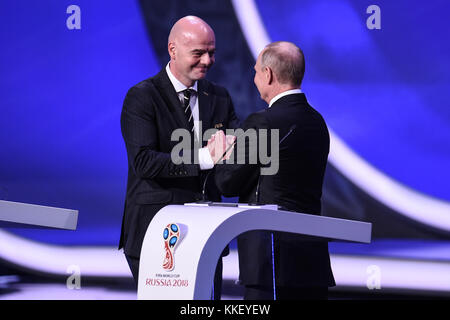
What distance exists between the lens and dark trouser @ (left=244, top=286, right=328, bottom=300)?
7.03 ft

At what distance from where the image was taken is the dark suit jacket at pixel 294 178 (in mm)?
2312

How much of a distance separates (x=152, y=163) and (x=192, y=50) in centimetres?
51

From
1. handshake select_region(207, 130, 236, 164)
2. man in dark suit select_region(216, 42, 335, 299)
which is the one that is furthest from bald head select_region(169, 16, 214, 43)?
handshake select_region(207, 130, 236, 164)

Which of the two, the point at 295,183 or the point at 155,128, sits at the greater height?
the point at 155,128

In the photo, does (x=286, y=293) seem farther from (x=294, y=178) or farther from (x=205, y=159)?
(x=205, y=159)

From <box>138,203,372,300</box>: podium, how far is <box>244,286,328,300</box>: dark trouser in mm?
213

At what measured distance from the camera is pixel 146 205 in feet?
10.0

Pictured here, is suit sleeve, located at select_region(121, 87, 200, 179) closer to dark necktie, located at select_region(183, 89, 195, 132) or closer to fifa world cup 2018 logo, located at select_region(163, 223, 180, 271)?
Answer: dark necktie, located at select_region(183, 89, 195, 132)

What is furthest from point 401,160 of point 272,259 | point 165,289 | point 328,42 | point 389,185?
point 165,289

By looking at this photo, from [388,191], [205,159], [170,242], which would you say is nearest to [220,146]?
[205,159]

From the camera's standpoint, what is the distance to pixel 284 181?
2.62 m

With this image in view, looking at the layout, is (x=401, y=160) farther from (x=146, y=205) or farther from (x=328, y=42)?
(x=146, y=205)

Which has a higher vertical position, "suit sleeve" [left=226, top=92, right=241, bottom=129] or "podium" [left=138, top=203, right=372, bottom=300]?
"suit sleeve" [left=226, top=92, right=241, bottom=129]
